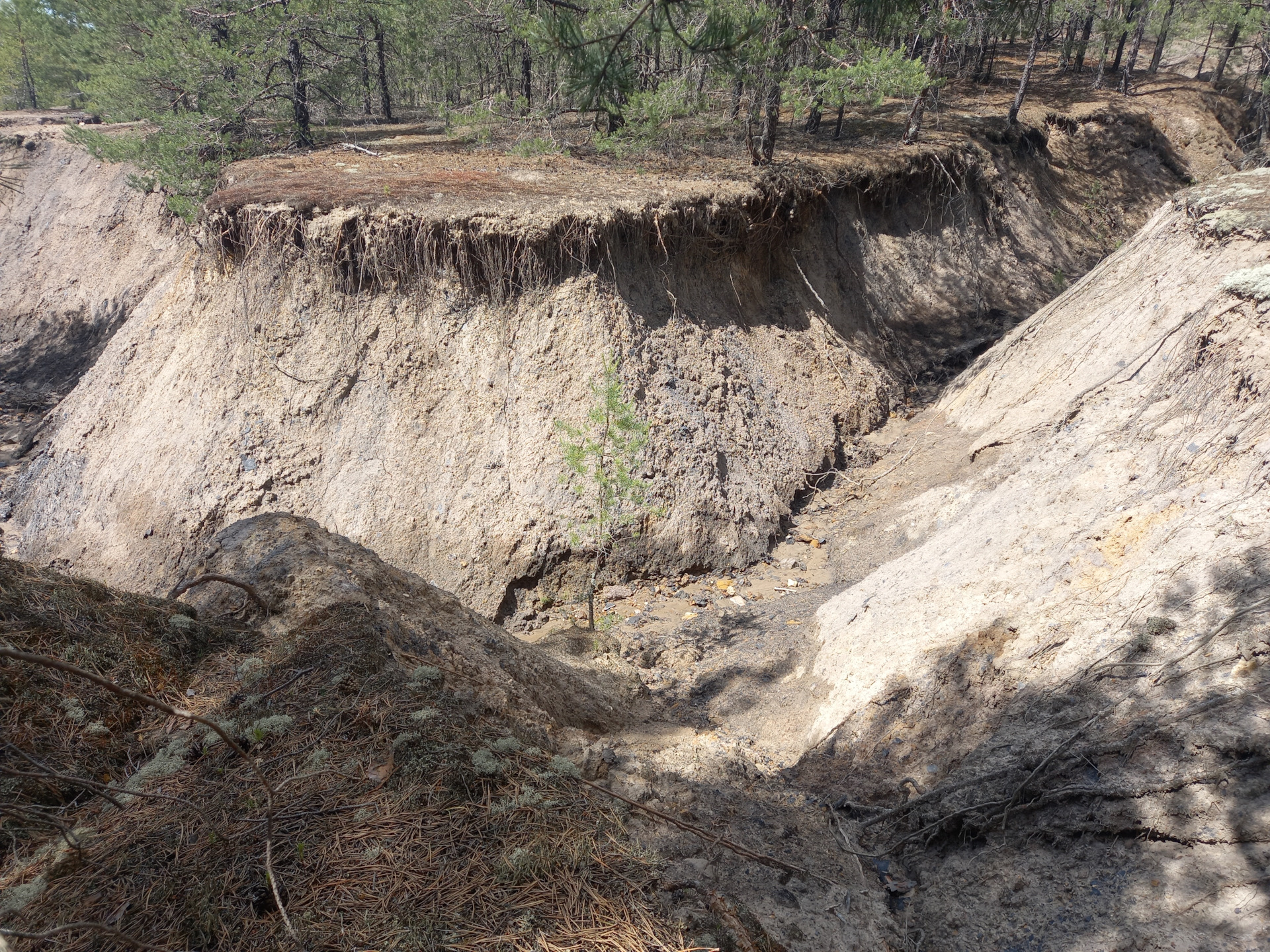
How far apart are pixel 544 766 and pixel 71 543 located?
33.5 ft

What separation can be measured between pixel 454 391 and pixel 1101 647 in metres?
7.52

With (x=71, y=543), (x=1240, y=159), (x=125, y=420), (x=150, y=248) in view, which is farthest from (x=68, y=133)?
(x=1240, y=159)

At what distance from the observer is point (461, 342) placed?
9398 millimetres

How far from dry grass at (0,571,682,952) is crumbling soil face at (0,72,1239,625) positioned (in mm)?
5490

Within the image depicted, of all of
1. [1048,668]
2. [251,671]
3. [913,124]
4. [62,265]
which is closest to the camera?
[251,671]

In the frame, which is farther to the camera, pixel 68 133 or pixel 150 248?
pixel 150 248

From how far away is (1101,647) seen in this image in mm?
4273

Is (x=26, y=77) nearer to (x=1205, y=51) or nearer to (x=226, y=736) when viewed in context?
(x=226, y=736)

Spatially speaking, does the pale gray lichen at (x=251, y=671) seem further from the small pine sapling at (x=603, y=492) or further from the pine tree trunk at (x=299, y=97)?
the pine tree trunk at (x=299, y=97)

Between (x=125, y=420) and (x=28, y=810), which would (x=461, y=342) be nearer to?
(x=125, y=420)

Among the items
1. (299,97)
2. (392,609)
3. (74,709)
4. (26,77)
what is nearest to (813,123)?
(299,97)

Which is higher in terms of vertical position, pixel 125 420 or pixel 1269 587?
pixel 1269 587

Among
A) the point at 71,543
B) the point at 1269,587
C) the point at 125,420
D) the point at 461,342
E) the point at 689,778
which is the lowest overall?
the point at 71,543

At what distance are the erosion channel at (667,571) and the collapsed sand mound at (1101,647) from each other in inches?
1.1
